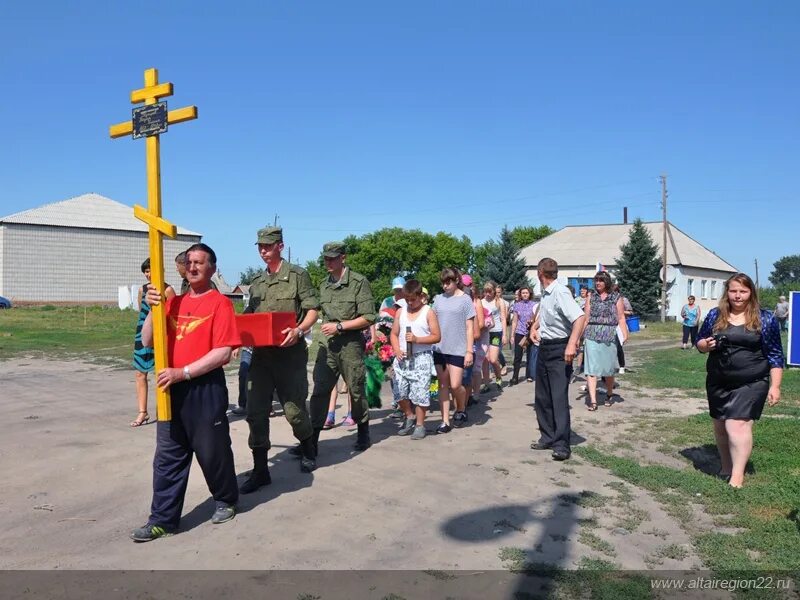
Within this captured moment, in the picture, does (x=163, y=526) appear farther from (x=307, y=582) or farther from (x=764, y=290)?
(x=764, y=290)

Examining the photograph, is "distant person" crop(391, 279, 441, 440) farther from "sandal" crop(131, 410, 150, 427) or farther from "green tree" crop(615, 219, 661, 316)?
"green tree" crop(615, 219, 661, 316)

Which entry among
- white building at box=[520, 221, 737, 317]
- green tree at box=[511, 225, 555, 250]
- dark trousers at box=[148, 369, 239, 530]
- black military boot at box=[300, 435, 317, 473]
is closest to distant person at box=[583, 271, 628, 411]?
black military boot at box=[300, 435, 317, 473]

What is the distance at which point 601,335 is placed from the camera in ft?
32.7

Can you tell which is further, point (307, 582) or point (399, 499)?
point (399, 499)

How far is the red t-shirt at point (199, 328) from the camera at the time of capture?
4.54 m

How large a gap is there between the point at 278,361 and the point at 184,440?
122 centimetres

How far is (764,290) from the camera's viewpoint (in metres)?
59.4

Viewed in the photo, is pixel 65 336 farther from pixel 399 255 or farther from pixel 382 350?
A: pixel 399 255

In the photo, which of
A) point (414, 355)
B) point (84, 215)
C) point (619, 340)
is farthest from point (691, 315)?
point (84, 215)

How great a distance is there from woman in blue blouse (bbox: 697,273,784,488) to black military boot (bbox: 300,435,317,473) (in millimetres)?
3537

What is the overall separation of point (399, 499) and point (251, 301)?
2.16m

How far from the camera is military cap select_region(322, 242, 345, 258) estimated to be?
22.1 feet

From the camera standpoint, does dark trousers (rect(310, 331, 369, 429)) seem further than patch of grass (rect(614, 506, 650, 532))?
Yes

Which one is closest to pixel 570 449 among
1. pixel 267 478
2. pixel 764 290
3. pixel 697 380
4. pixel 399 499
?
pixel 399 499
